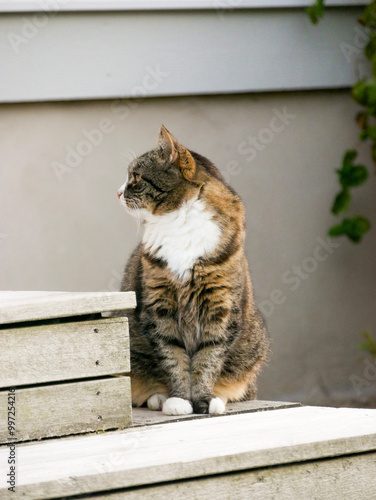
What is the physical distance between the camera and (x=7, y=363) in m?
2.12

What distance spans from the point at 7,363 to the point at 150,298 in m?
0.82

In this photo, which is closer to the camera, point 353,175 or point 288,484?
point 288,484

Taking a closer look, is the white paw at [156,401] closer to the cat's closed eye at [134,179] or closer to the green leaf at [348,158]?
the cat's closed eye at [134,179]

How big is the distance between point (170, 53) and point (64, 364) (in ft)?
8.66

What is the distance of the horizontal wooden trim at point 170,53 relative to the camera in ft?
13.7

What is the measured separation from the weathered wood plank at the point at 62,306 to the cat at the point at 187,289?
556mm

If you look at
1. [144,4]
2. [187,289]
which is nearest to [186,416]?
[187,289]

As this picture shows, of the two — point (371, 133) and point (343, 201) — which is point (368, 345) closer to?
point (343, 201)

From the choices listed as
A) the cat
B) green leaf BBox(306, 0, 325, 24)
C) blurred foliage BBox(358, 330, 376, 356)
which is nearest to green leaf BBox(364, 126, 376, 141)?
green leaf BBox(306, 0, 325, 24)

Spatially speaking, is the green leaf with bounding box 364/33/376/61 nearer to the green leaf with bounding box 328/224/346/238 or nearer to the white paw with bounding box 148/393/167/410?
the green leaf with bounding box 328/224/346/238

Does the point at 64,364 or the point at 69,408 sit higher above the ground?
the point at 64,364

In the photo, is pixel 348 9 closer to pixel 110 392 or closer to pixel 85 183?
pixel 85 183

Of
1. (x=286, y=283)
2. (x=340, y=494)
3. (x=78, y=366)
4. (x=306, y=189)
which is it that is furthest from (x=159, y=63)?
(x=340, y=494)

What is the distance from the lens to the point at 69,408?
7.18 feet
